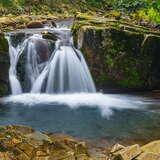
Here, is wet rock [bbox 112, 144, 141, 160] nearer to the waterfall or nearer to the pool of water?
the pool of water

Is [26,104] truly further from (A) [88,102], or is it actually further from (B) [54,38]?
(B) [54,38]

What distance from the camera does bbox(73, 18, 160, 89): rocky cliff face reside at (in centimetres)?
2319

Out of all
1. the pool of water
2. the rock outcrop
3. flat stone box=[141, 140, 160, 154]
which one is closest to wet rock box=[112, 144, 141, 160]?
the rock outcrop

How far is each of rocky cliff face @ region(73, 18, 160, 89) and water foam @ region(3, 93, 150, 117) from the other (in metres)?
1.30

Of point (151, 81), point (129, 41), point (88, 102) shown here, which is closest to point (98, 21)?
point (129, 41)

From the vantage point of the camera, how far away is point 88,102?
20703mm

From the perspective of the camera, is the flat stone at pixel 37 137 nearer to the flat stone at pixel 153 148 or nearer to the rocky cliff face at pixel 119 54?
the flat stone at pixel 153 148

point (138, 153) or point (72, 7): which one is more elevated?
point (138, 153)

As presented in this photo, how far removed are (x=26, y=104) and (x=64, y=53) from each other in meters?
4.76

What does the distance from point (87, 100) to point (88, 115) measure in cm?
284

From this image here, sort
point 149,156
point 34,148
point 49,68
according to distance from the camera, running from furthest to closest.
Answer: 1. point 49,68
2. point 34,148
3. point 149,156

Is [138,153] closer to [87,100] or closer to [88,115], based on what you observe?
[88,115]

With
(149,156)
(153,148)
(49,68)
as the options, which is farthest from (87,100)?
(149,156)

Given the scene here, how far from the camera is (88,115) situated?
1836cm
